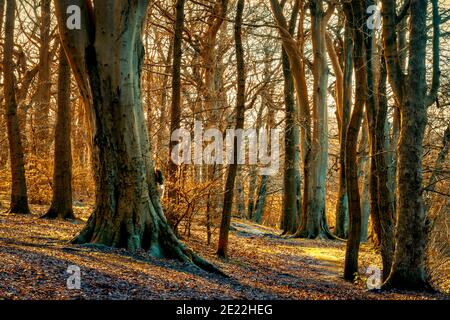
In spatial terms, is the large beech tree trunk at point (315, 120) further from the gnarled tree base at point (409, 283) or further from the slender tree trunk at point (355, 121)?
the gnarled tree base at point (409, 283)

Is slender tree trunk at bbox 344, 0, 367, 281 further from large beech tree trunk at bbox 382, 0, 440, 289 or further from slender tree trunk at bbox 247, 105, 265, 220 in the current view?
slender tree trunk at bbox 247, 105, 265, 220

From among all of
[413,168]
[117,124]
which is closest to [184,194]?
[117,124]

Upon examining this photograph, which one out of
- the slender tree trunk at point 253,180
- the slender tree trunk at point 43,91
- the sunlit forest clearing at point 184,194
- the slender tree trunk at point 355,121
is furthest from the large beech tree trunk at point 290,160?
the slender tree trunk at point 355,121

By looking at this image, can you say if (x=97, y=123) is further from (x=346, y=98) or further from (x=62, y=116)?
(x=346, y=98)

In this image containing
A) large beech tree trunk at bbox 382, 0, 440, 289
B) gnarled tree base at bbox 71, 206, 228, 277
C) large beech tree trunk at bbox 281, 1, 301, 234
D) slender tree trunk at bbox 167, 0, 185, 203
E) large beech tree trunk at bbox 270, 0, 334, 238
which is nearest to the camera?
large beech tree trunk at bbox 382, 0, 440, 289

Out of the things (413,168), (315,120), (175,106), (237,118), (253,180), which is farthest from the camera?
(253,180)

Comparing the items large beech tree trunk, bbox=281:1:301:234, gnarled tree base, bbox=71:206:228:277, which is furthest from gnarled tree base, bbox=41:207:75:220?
large beech tree trunk, bbox=281:1:301:234

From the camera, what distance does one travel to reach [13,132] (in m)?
15.7

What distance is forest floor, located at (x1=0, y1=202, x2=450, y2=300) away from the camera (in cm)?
648

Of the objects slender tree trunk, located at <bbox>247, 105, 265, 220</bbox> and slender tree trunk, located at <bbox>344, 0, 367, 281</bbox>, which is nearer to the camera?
slender tree trunk, located at <bbox>344, 0, 367, 281</bbox>

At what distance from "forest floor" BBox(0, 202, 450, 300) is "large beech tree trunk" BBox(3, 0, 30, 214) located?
131cm

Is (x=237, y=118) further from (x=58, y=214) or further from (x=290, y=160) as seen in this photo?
(x=290, y=160)

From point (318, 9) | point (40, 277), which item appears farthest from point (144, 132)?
point (318, 9)

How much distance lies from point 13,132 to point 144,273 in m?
9.45
